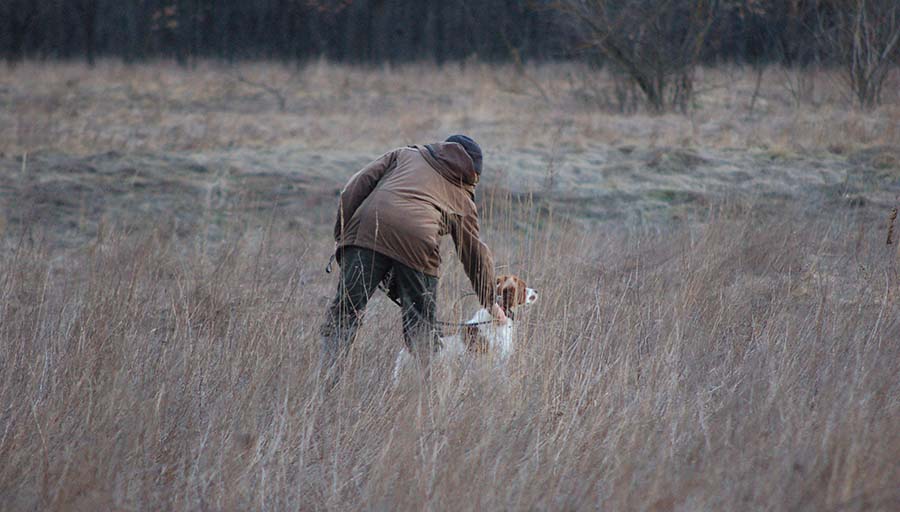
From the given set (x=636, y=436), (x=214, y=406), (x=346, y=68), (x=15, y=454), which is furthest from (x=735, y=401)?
(x=346, y=68)

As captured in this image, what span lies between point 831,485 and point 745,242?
381 centimetres

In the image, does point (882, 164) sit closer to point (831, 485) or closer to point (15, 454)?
point (831, 485)

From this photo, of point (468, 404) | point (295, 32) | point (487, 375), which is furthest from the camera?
point (295, 32)

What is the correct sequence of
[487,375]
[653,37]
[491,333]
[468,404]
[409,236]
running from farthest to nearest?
1. [653,37]
2. [491,333]
3. [409,236]
4. [487,375]
5. [468,404]

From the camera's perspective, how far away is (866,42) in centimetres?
1303

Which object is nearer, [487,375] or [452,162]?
[487,375]

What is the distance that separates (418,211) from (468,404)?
3.23ft

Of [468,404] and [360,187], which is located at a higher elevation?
[360,187]

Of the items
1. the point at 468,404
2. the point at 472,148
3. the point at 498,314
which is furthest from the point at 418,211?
the point at 468,404

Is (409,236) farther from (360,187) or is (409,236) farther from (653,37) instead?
(653,37)

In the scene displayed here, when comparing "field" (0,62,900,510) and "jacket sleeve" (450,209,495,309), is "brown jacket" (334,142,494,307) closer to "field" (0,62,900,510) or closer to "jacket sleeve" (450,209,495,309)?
"jacket sleeve" (450,209,495,309)

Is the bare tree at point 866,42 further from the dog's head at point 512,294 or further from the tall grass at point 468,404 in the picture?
the dog's head at point 512,294

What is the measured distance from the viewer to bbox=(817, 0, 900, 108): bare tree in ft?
41.3

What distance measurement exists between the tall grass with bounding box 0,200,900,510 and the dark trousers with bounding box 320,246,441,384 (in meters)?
0.12
